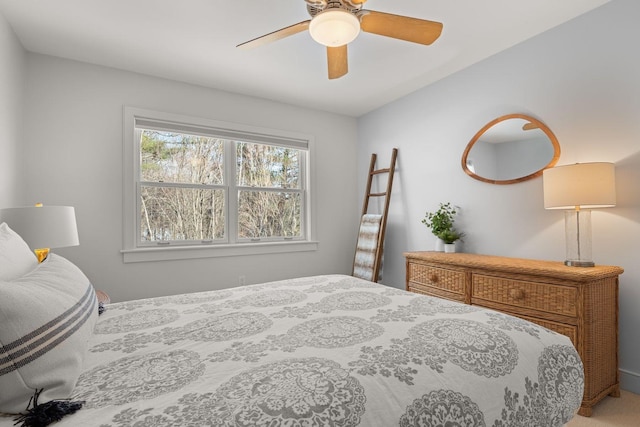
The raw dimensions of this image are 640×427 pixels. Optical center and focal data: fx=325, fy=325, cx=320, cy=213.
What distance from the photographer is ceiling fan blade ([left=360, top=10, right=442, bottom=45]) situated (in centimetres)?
172

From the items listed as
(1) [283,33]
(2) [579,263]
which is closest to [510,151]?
(2) [579,263]

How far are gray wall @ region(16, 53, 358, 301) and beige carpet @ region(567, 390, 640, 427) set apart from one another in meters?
2.86

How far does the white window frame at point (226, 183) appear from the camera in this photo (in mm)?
3016

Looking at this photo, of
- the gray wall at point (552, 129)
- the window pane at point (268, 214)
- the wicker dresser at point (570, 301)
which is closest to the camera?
the wicker dresser at point (570, 301)

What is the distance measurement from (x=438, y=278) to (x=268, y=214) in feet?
6.72

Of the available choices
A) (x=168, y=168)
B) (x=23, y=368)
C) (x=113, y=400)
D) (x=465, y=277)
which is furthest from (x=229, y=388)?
(x=168, y=168)

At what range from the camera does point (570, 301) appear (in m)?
1.94

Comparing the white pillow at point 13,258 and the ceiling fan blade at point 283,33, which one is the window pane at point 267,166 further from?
the white pillow at point 13,258

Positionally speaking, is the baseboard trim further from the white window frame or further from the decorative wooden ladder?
the white window frame

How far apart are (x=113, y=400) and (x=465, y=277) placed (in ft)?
7.79

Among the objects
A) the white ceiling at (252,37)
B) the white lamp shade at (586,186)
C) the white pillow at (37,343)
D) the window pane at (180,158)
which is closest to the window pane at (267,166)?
the window pane at (180,158)

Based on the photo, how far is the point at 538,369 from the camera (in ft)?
3.63

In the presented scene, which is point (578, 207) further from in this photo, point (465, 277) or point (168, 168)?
point (168, 168)

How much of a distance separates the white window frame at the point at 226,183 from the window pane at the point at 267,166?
0.09m
